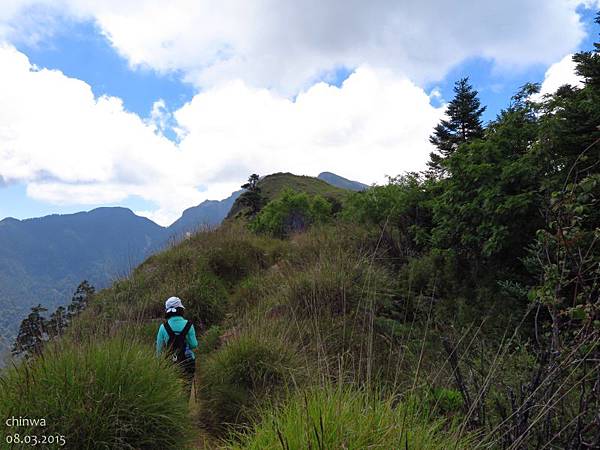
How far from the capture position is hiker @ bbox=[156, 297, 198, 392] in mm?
4695

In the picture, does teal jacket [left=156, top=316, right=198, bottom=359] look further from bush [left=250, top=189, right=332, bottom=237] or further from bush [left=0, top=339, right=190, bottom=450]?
bush [left=250, top=189, right=332, bottom=237]

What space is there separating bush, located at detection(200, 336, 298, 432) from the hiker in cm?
33

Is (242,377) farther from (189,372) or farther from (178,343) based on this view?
(178,343)

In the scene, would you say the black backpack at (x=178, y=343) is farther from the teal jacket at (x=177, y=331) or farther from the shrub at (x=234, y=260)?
the shrub at (x=234, y=260)

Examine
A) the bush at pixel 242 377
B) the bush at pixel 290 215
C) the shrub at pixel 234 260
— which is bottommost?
the bush at pixel 242 377

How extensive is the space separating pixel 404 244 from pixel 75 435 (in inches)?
315

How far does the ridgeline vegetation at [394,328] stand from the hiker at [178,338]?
24 cm

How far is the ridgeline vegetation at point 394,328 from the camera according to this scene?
80.7 inches

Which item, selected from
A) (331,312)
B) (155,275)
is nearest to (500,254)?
(331,312)

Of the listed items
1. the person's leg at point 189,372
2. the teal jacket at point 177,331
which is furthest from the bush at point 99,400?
the teal jacket at point 177,331

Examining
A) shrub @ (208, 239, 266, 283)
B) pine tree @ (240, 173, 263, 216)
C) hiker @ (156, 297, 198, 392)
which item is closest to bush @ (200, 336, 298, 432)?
hiker @ (156, 297, 198, 392)

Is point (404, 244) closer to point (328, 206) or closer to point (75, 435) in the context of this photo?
point (75, 435)

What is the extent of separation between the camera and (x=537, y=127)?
5.97m

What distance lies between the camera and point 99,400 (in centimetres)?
276
